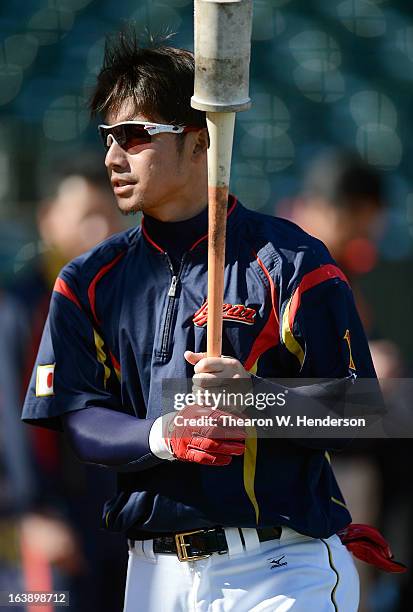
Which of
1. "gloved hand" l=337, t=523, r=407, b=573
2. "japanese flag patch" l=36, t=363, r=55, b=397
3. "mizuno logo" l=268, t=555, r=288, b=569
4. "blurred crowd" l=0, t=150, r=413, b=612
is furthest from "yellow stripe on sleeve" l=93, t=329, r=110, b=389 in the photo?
"blurred crowd" l=0, t=150, r=413, b=612

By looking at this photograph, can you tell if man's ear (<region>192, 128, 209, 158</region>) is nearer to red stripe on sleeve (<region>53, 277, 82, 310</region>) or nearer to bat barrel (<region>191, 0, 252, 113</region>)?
bat barrel (<region>191, 0, 252, 113</region>)

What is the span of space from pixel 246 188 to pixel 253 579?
2149mm

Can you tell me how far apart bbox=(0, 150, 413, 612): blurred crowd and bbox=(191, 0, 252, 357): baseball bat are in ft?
4.43

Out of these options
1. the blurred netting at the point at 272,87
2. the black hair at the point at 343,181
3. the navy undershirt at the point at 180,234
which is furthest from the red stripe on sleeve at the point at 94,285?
the blurred netting at the point at 272,87

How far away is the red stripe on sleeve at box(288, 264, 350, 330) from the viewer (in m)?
2.42

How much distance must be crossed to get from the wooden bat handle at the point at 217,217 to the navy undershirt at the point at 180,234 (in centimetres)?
23

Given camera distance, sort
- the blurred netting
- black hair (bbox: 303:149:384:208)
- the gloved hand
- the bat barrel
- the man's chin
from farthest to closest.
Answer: the blurred netting, black hair (bbox: 303:149:384:208), the gloved hand, the man's chin, the bat barrel

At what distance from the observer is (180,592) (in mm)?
2521

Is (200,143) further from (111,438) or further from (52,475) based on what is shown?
(52,475)

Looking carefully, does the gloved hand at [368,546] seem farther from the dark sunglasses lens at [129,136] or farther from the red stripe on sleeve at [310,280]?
the dark sunglasses lens at [129,136]

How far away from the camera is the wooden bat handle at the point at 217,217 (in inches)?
91.2

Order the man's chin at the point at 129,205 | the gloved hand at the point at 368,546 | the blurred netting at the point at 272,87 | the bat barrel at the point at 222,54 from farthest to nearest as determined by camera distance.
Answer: the blurred netting at the point at 272,87 < the gloved hand at the point at 368,546 < the man's chin at the point at 129,205 < the bat barrel at the point at 222,54

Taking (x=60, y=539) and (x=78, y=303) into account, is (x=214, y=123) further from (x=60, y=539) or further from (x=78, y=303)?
(x=60, y=539)

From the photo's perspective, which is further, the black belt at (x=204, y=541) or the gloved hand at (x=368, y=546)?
the gloved hand at (x=368, y=546)
